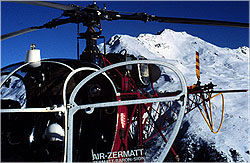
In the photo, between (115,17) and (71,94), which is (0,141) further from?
(115,17)

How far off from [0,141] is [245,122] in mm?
75369

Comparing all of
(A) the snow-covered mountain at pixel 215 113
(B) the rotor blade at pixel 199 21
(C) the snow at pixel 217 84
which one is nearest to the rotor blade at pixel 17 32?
(B) the rotor blade at pixel 199 21

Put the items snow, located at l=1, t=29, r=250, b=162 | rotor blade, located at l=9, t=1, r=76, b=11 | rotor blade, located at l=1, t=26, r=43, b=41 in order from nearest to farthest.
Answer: rotor blade, located at l=9, t=1, r=76, b=11
rotor blade, located at l=1, t=26, r=43, b=41
snow, located at l=1, t=29, r=250, b=162

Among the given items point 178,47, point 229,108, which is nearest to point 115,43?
point 178,47

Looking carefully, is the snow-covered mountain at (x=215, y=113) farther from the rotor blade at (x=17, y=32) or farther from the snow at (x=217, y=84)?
the rotor blade at (x=17, y=32)

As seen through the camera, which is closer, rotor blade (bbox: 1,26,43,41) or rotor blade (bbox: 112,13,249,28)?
rotor blade (bbox: 1,26,43,41)

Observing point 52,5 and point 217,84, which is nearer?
point 52,5

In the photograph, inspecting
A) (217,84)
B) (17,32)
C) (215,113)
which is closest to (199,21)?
(17,32)

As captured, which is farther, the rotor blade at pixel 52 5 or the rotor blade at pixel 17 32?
the rotor blade at pixel 17 32

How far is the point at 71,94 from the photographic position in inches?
130

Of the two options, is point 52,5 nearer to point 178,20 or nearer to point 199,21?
point 178,20

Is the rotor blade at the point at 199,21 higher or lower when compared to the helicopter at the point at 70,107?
higher

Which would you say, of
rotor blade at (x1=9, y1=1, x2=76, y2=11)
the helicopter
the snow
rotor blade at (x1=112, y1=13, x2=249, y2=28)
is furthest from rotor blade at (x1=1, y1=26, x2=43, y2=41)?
the snow

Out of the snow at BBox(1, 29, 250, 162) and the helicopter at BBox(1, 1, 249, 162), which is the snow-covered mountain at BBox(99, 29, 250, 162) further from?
the helicopter at BBox(1, 1, 249, 162)
